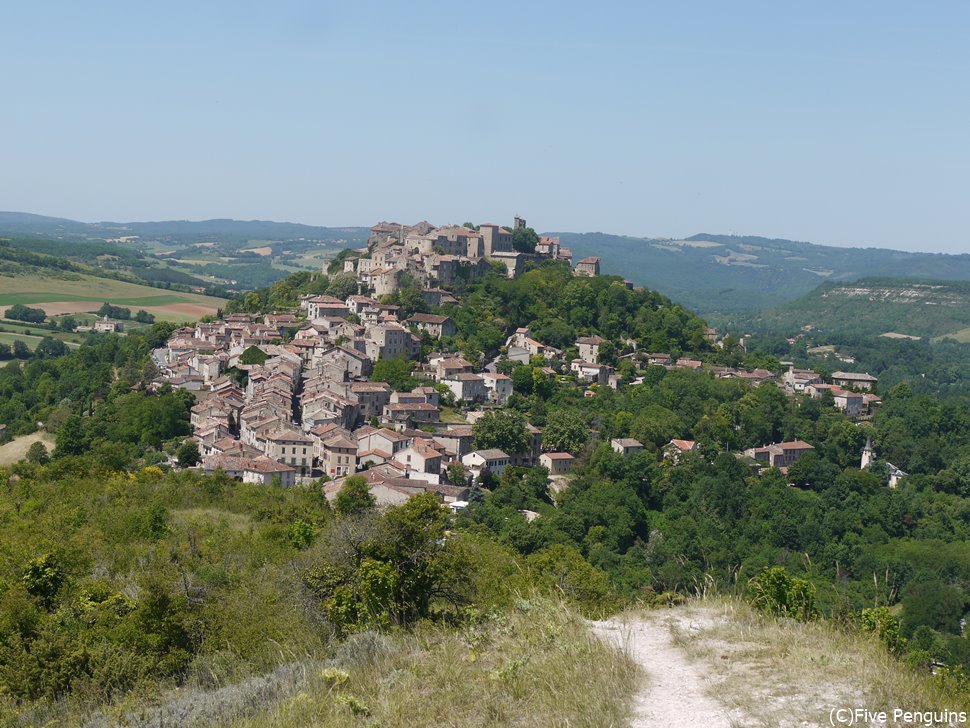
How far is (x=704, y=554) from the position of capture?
41.4 metres

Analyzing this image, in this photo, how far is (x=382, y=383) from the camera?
5078 cm

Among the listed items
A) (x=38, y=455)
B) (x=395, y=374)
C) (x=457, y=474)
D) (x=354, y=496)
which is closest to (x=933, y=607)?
(x=457, y=474)

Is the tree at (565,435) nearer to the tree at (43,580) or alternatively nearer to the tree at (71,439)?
the tree at (71,439)

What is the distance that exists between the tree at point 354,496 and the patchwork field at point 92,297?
67.3 m

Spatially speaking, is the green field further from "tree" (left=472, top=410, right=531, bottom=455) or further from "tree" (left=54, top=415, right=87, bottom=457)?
"tree" (left=472, top=410, right=531, bottom=455)

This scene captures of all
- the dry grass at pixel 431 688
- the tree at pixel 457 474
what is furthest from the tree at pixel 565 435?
the dry grass at pixel 431 688

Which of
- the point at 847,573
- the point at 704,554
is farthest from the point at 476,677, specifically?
the point at 847,573

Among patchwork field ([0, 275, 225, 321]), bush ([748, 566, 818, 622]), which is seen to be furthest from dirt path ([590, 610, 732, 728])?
patchwork field ([0, 275, 225, 321])

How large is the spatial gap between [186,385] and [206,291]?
9857 centimetres

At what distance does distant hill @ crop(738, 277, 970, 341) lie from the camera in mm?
173250

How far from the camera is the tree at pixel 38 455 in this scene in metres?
43.6

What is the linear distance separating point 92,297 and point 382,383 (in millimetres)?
77619

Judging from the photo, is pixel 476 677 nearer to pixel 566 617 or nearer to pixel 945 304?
pixel 566 617

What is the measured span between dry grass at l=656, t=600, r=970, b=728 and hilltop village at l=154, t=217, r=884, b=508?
1091 inches
